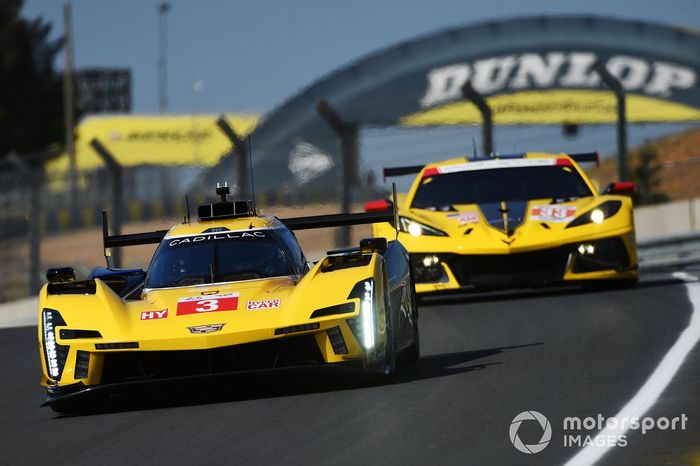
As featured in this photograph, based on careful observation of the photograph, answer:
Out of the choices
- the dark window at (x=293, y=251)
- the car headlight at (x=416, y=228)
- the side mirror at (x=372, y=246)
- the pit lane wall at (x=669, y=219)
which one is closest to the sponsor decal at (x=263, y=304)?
the side mirror at (x=372, y=246)

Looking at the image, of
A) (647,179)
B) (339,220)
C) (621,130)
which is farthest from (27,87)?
(339,220)

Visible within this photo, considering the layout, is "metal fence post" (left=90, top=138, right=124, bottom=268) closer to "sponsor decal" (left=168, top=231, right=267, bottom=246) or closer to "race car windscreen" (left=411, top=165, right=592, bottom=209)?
"race car windscreen" (left=411, top=165, right=592, bottom=209)

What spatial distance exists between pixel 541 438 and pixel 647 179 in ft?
61.7

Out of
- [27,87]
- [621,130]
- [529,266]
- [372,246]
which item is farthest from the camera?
[27,87]

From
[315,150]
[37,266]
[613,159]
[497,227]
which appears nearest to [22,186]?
[37,266]

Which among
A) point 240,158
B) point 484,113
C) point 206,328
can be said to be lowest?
point 206,328

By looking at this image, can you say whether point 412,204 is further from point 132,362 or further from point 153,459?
point 153,459

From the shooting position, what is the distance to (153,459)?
700cm

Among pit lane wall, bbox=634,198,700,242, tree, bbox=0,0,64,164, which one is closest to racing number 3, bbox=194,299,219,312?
pit lane wall, bbox=634,198,700,242

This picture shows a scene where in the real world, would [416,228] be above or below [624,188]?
below

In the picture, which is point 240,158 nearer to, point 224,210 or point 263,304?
point 224,210

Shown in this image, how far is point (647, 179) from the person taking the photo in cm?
2514

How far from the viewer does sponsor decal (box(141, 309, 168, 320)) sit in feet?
29.4

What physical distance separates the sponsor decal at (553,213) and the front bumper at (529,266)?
340 millimetres
